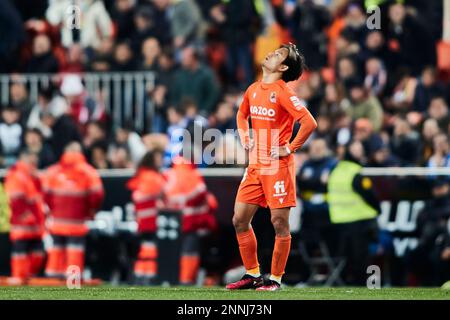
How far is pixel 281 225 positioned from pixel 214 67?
341 inches

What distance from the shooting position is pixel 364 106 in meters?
19.5

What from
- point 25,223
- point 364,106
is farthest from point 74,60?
point 364,106

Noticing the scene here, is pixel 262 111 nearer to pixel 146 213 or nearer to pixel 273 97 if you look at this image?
pixel 273 97

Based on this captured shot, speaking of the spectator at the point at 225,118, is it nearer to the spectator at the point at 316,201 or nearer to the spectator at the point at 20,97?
the spectator at the point at 316,201

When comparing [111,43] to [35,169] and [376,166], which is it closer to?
[35,169]

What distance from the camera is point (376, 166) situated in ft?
59.4

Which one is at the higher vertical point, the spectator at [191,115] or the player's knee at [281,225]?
the spectator at [191,115]

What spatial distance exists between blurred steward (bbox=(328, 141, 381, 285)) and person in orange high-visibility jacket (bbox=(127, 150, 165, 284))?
2333mm

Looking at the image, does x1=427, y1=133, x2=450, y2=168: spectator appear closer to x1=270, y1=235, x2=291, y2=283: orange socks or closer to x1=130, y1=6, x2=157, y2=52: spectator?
x1=130, y1=6, x2=157, y2=52: spectator

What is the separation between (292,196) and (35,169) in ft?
24.1

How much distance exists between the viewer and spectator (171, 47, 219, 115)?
20.4m

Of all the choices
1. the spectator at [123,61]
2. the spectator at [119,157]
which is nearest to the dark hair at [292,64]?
the spectator at [119,157]

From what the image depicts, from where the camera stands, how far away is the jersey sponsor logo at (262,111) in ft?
41.3
